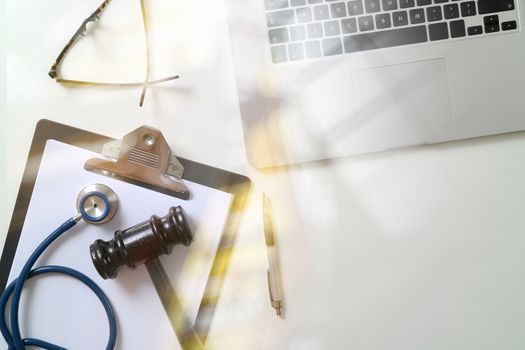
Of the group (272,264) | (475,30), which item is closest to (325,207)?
(272,264)

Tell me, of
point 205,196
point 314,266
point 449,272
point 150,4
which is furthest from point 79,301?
point 449,272

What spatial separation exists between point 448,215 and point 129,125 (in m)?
0.52

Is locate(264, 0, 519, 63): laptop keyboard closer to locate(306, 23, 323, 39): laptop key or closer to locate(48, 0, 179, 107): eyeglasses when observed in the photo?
locate(306, 23, 323, 39): laptop key

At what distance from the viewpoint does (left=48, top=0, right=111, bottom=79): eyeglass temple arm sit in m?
0.75

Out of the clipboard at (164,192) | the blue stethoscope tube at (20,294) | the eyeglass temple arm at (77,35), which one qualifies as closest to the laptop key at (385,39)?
the clipboard at (164,192)

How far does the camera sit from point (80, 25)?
0.75 metres

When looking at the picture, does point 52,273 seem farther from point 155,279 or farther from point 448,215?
point 448,215

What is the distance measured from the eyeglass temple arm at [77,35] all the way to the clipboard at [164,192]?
78 millimetres

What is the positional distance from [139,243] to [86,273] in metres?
0.12

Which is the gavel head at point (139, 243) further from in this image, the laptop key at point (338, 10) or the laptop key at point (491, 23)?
the laptop key at point (491, 23)

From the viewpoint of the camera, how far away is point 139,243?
71 cm

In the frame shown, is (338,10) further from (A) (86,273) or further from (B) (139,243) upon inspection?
(A) (86,273)

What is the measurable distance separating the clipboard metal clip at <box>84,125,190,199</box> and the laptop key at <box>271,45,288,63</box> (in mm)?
205

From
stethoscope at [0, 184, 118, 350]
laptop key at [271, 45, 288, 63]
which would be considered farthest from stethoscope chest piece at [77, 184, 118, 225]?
laptop key at [271, 45, 288, 63]
